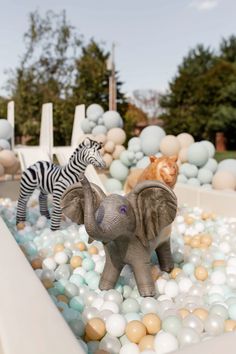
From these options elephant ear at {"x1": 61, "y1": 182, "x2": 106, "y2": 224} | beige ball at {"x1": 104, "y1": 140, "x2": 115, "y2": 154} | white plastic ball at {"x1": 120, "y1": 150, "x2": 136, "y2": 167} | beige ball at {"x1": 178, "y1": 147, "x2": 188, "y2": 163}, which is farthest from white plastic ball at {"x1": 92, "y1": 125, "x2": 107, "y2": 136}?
elephant ear at {"x1": 61, "y1": 182, "x2": 106, "y2": 224}

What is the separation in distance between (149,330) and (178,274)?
752mm

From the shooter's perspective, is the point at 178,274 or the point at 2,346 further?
the point at 178,274

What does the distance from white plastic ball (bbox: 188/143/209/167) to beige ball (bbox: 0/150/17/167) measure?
108 inches

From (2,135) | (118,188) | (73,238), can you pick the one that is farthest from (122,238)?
(2,135)

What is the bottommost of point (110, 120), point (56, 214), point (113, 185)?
point (113, 185)

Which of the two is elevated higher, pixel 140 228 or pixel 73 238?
pixel 140 228

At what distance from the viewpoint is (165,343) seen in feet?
5.30

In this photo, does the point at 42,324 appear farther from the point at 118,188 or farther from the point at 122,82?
the point at 122,82

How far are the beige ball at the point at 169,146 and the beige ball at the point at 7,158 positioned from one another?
2336 millimetres

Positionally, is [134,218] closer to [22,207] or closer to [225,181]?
[22,207]

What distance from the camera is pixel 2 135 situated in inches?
255

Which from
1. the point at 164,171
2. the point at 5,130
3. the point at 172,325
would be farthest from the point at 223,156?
the point at 172,325

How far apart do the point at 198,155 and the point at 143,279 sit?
353 centimetres

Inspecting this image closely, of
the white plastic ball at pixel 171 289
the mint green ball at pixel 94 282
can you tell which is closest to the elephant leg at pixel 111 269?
the mint green ball at pixel 94 282
